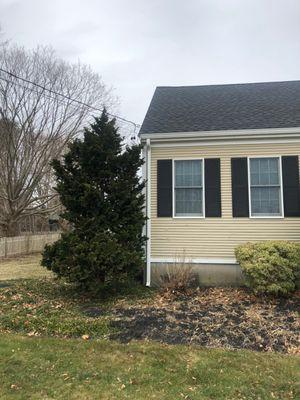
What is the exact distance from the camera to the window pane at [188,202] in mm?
8930

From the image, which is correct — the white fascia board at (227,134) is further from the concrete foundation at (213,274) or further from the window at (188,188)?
the concrete foundation at (213,274)

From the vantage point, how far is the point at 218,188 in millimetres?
8789

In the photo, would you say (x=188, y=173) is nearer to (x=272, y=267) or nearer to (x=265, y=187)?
(x=265, y=187)

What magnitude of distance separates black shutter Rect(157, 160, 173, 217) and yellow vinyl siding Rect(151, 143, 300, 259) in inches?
4.0

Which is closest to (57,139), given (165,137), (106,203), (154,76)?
(154,76)

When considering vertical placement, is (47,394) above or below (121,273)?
below

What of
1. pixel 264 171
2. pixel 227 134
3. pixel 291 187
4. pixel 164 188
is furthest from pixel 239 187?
pixel 164 188

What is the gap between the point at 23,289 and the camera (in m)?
8.30

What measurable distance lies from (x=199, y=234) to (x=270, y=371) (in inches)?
187

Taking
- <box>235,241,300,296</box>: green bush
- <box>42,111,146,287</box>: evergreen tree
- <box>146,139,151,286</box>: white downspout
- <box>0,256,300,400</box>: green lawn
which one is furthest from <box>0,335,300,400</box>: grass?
<box>146,139,151,286</box>: white downspout

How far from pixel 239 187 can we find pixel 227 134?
1.27 m

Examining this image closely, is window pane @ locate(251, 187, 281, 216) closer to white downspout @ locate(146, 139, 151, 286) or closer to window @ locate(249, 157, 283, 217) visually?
window @ locate(249, 157, 283, 217)

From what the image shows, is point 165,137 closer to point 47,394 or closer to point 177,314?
point 177,314

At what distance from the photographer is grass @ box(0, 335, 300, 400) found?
3719 millimetres
